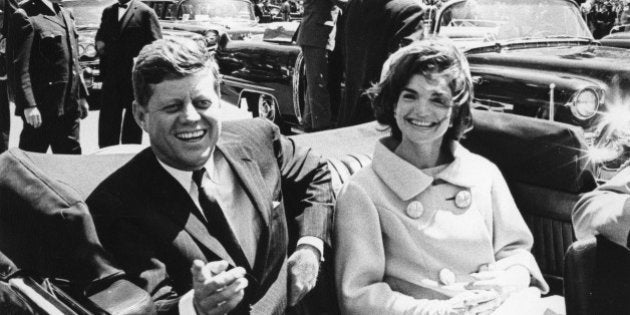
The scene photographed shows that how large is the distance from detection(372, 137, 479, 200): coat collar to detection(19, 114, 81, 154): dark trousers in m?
3.56

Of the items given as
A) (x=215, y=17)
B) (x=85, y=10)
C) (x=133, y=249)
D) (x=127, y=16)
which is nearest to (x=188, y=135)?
(x=133, y=249)

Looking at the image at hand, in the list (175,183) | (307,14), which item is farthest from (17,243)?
(307,14)

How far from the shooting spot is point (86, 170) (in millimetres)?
2326

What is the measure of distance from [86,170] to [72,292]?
488 millimetres

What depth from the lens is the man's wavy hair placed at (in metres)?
2.03

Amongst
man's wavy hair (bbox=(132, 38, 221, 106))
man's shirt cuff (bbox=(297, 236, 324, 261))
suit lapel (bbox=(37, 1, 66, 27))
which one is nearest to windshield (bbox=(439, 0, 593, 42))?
suit lapel (bbox=(37, 1, 66, 27))

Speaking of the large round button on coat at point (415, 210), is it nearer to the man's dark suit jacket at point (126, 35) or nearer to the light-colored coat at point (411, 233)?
the light-colored coat at point (411, 233)

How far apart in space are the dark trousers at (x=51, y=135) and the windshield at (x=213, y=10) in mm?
6293

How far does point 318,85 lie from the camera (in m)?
5.87

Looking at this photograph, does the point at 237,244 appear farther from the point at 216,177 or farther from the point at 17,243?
the point at 17,243

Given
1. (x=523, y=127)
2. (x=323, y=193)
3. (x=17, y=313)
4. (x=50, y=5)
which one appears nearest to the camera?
(x=17, y=313)

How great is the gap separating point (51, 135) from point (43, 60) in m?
0.57

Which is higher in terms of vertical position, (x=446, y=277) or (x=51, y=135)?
(x=446, y=277)

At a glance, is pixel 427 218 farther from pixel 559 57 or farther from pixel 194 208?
pixel 559 57
